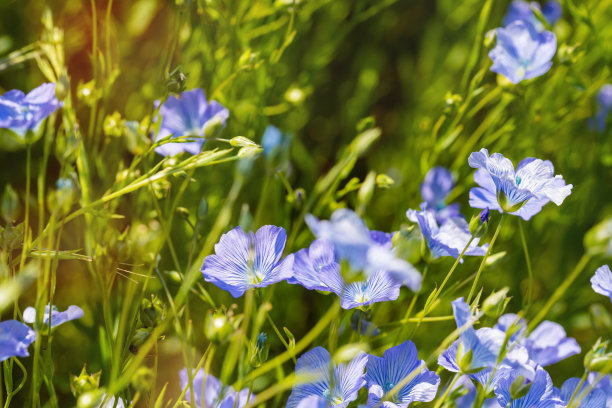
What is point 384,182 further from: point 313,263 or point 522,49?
point 522,49

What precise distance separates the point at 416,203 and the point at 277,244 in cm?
45

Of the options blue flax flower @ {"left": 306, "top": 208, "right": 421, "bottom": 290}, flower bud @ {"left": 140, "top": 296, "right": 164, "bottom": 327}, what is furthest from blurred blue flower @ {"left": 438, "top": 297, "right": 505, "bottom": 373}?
flower bud @ {"left": 140, "top": 296, "right": 164, "bottom": 327}

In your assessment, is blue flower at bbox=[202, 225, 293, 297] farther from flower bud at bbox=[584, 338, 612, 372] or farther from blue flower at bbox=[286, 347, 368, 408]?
flower bud at bbox=[584, 338, 612, 372]

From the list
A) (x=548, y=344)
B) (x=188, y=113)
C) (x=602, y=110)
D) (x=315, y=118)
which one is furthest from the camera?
(x=315, y=118)

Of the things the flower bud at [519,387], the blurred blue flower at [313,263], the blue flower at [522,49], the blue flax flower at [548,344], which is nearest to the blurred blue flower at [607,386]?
the blue flax flower at [548,344]

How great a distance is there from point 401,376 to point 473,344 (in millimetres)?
124

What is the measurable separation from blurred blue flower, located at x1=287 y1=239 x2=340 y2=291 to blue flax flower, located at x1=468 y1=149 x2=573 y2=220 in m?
0.18

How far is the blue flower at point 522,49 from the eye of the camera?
93cm

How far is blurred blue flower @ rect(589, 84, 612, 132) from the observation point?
1.19m

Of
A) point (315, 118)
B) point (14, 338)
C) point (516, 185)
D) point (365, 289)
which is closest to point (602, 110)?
point (315, 118)

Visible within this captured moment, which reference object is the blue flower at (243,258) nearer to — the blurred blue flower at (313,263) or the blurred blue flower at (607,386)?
the blurred blue flower at (313,263)

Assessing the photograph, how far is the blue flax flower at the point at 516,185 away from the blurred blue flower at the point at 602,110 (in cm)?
58

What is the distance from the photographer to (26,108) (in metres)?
0.70

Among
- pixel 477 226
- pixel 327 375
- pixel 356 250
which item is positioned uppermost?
pixel 356 250
